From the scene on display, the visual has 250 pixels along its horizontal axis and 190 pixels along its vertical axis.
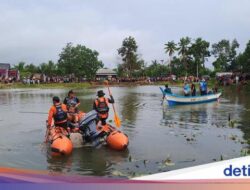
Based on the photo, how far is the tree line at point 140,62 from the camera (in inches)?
3748

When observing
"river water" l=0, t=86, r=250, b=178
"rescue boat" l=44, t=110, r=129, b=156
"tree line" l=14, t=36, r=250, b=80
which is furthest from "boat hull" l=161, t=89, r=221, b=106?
"tree line" l=14, t=36, r=250, b=80

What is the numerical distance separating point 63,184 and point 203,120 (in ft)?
52.1

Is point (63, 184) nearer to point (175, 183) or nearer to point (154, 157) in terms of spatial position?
point (175, 183)

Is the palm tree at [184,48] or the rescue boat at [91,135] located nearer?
the rescue boat at [91,135]

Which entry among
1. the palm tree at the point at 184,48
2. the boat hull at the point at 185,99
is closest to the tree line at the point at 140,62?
the palm tree at the point at 184,48

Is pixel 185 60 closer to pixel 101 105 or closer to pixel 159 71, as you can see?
Answer: pixel 159 71

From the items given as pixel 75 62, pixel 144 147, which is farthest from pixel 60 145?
pixel 75 62

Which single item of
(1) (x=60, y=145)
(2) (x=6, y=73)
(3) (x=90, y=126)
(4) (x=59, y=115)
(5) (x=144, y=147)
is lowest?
(5) (x=144, y=147)

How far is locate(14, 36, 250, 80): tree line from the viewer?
95.2 m

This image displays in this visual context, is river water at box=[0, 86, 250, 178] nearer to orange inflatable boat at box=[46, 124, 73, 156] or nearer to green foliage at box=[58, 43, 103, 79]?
orange inflatable boat at box=[46, 124, 73, 156]

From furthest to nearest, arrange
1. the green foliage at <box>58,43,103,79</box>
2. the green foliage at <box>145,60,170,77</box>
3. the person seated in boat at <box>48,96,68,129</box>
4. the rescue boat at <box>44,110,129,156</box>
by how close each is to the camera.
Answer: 1. the green foliage at <box>145,60,170,77</box>
2. the green foliage at <box>58,43,103,79</box>
3. the person seated in boat at <box>48,96,68,129</box>
4. the rescue boat at <box>44,110,129,156</box>

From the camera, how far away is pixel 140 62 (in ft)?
370

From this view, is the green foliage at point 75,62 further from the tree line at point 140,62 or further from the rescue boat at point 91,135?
the rescue boat at point 91,135

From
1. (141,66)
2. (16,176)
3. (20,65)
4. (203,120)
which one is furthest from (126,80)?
(16,176)
